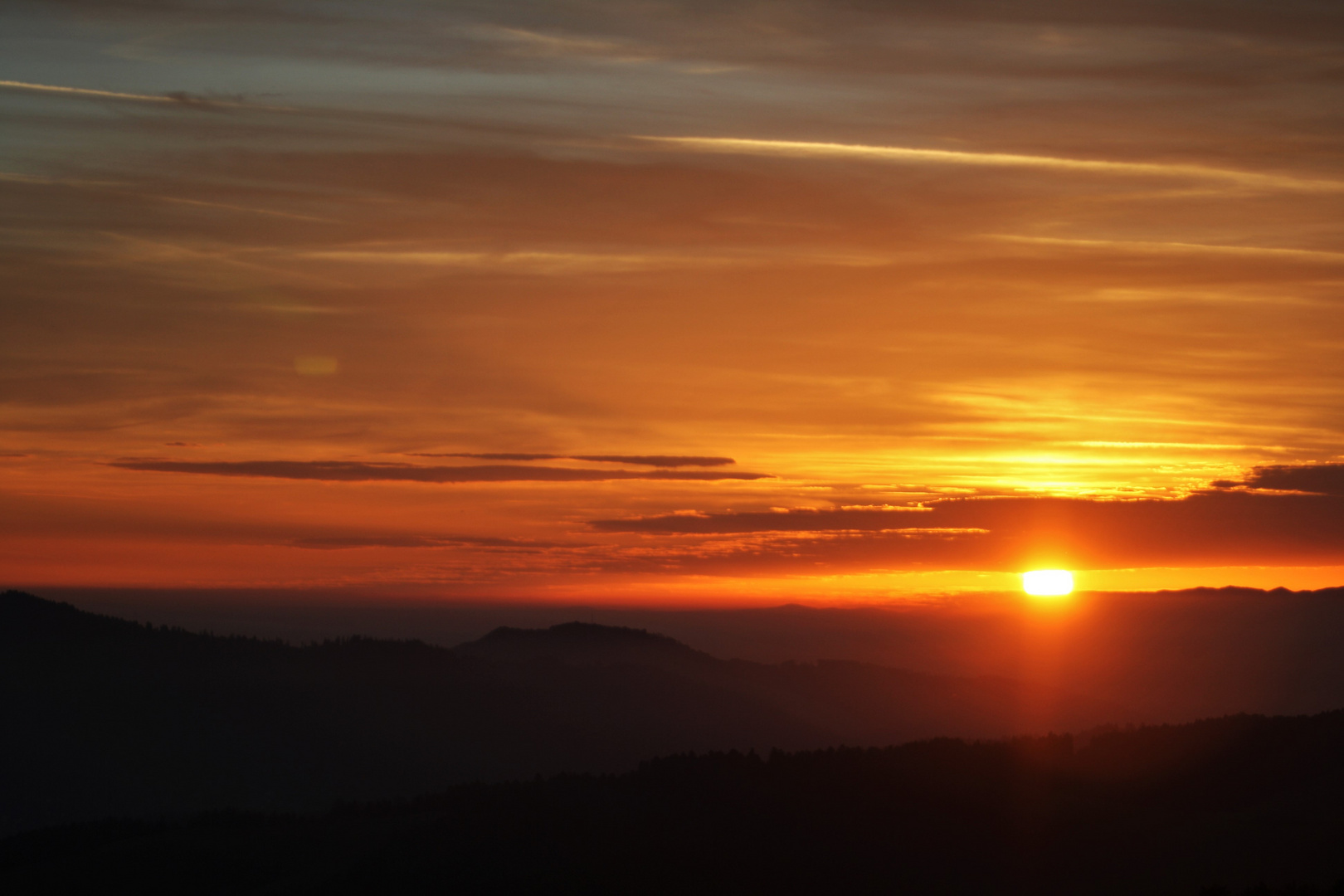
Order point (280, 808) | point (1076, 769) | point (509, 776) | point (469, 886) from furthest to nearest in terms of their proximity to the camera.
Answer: point (509, 776)
point (280, 808)
point (1076, 769)
point (469, 886)

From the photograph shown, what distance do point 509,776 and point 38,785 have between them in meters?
68.9

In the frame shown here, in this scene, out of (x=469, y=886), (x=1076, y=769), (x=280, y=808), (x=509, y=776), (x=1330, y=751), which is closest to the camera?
(x=469, y=886)

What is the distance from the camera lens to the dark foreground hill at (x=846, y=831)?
60.1 meters

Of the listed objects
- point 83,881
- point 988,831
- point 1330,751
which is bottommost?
point 83,881

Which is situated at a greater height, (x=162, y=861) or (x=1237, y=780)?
(x=1237, y=780)

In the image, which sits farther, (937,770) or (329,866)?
(937,770)

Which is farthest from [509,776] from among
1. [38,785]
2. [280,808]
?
[38,785]

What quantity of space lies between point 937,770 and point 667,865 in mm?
20531

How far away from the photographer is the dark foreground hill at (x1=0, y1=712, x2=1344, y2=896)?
→ 2367 inches

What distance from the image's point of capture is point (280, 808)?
179m

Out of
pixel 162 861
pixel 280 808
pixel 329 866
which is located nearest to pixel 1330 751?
pixel 329 866

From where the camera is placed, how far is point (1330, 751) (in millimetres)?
71625

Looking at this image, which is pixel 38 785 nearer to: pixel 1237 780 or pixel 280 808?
pixel 280 808

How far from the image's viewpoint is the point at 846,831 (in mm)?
70250
